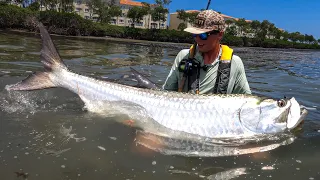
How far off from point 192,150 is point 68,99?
364 centimetres

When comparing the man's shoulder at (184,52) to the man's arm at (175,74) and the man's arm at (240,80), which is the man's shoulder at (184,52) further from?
the man's arm at (240,80)

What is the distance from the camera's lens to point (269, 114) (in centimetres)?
441

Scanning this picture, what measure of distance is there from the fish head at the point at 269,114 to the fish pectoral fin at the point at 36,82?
3.13 meters

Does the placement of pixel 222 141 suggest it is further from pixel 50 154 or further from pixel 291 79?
pixel 291 79

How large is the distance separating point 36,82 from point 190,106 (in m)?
2.57

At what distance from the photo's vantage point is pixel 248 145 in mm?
4609

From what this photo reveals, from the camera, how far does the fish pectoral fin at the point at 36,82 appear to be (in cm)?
530

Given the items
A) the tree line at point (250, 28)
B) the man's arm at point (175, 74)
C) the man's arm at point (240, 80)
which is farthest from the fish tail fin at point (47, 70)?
the tree line at point (250, 28)

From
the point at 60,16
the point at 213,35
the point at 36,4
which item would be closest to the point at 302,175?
the point at 213,35

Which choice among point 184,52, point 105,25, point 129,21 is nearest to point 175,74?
point 184,52

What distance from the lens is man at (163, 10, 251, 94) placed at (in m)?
4.97

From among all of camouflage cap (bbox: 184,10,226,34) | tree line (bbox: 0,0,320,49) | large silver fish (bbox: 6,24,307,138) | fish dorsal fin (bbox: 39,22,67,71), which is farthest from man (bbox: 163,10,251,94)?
tree line (bbox: 0,0,320,49)

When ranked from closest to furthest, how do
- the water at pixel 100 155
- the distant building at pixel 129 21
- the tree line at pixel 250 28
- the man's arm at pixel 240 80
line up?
the water at pixel 100 155 → the man's arm at pixel 240 80 → the tree line at pixel 250 28 → the distant building at pixel 129 21

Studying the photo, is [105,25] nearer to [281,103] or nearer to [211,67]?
[211,67]
